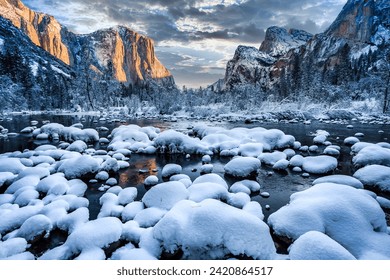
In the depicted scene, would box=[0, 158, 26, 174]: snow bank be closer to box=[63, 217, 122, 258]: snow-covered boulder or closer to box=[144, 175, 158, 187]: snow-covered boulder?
box=[144, 175, 158, 187]: snow-covered boulder

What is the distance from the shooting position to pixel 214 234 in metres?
4.79

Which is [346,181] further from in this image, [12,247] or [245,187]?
[12,247]

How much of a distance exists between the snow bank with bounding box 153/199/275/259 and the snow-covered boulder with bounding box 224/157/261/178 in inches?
183

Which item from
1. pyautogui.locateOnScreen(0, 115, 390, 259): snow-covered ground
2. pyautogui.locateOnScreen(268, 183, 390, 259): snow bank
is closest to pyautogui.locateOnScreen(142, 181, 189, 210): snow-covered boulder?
pyautogui.locateOnScreen(0, 115, 390, 259): snow-covered ground

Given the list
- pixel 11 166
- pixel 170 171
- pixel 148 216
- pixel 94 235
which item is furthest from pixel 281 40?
pixel 94 235

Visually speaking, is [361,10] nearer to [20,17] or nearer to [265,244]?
[265,244]

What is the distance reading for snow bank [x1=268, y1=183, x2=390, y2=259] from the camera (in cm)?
485

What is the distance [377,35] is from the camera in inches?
3745

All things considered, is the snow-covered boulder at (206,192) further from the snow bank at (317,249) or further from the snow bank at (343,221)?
the snow bank at (317,249)

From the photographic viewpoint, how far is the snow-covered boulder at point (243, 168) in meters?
9.85

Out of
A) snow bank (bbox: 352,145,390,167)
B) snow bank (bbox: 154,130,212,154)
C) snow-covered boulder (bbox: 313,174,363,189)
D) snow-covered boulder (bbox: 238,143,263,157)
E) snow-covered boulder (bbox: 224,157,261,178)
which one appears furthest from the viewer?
snow bank (bbox: 154,130,212,154)

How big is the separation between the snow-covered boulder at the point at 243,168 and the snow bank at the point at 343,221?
368cm
